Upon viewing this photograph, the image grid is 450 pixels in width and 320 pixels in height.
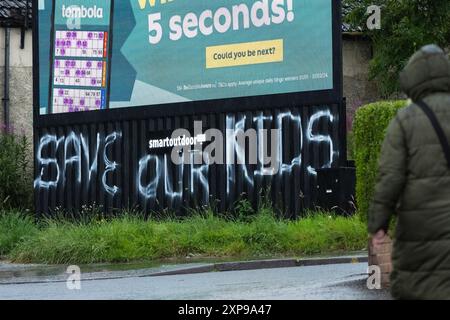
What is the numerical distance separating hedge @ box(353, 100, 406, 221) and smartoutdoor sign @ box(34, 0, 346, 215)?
19.3 feet

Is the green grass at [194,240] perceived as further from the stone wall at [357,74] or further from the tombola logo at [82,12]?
the stone wall at [357,74]

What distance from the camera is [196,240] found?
47.1 ft

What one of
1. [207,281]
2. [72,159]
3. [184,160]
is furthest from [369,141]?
[72,159]

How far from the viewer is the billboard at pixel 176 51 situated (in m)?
16.1

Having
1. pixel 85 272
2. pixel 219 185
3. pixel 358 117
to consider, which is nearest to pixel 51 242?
pixel 85 272

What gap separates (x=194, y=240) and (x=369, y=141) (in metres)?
5.31

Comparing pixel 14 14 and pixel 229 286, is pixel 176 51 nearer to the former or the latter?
pixel 14 14

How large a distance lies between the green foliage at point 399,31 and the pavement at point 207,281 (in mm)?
8723
